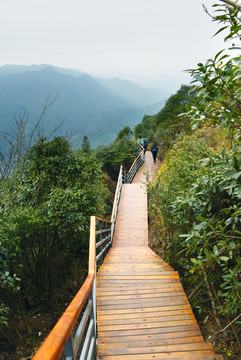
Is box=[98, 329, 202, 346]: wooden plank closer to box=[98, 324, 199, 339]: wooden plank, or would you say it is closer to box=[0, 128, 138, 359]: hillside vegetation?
box=[98, 324, 199, 339]: wooden plank

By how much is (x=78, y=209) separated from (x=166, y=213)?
9.49 feet

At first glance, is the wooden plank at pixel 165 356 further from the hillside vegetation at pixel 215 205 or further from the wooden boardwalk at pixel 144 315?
the hillside vegetation at pixel 215 205

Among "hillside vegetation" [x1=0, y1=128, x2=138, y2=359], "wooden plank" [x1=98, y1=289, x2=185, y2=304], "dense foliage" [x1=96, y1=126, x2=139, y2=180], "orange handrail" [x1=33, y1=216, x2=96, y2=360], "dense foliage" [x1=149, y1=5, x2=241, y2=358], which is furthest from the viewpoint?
"dense foliage" [x1=96, y1=126, x2=139, y2=180]

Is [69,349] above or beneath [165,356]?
above

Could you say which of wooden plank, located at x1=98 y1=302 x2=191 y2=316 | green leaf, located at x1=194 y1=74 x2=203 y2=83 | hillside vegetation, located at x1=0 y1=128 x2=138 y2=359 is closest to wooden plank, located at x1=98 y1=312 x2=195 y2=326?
wooden plank, located at x1=98 y1=302 x2=191 y2=316

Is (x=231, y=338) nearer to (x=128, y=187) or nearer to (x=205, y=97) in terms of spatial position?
(x=205, y=97)

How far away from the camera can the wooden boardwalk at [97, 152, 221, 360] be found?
96.9 inches

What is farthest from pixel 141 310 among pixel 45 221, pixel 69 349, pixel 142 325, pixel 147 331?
pixel 45 221

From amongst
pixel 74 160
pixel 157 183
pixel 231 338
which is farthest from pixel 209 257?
pixel 74 160

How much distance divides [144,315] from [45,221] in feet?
13.7

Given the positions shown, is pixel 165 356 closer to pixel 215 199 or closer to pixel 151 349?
pixel 151 349

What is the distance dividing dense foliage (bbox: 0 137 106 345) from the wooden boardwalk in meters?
2.13

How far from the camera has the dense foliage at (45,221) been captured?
557cm

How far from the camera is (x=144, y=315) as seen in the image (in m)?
3.02
